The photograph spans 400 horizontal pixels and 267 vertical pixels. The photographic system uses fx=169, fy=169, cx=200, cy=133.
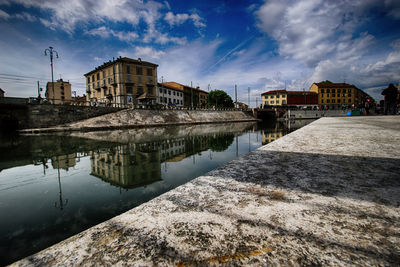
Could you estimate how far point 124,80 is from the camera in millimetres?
37844

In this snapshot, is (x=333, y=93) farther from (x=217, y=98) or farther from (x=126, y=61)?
(x=126, y=61)

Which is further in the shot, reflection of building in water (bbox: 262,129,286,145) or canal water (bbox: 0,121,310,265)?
reflection of building in water (bbox: 262,129,286,145)

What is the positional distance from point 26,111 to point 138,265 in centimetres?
2455

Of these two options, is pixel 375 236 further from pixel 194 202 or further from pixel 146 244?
pixel 146 244

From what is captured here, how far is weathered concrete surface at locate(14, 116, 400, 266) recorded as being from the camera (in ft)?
2.61

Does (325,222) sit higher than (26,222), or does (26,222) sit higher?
(325,222)

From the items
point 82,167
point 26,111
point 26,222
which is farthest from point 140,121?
point 26,222

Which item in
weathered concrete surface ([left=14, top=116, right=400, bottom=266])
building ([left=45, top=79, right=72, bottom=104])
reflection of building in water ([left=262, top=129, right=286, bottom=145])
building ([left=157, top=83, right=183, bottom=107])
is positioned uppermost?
building ([left=45, top=79, right=72, bottom=104])

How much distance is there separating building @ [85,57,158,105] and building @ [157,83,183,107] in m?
4.70

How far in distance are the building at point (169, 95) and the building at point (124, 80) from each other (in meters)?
4.70

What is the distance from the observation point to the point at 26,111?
1753 cm

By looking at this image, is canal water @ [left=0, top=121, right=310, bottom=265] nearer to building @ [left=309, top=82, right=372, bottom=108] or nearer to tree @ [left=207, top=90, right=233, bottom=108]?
tree @ [left=207, top=90, right=233, bottom=108]

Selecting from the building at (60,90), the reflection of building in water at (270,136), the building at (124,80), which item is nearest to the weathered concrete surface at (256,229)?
the reflection of building in water at (270,136)

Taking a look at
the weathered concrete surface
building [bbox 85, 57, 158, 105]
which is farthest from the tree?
the weathered concrete surface
